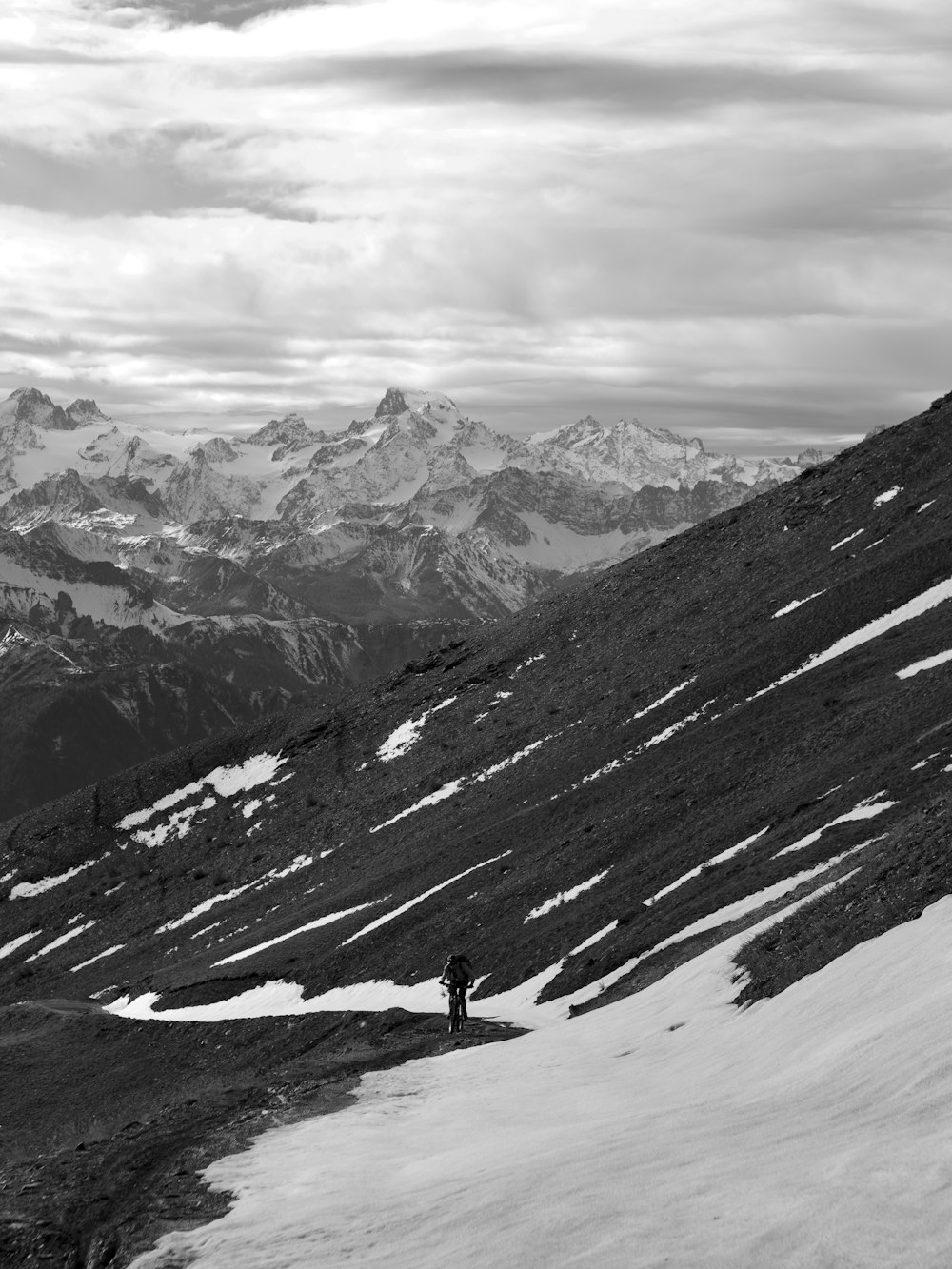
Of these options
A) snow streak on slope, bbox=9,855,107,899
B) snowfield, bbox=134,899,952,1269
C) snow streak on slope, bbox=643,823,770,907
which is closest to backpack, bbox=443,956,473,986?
snowfield, bbox=134,899,952,1269

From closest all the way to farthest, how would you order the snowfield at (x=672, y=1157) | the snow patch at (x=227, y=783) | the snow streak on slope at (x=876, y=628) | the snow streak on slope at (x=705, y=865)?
the snowfield at (x=672, y=1157) → the snow streak on slope at (x=705, y=865) → the snow streak on slope at (x=876, y=628) → the snow patch at (x=227, y=783)

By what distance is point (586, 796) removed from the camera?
6556 centimetres

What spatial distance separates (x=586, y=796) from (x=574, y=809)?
1318mm

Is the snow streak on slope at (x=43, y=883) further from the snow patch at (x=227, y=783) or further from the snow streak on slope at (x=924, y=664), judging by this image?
the snow streak on slope at (x=924, y=664)

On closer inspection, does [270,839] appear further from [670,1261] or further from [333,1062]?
[670,1261]

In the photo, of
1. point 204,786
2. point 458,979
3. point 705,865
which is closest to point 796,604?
point 705,865

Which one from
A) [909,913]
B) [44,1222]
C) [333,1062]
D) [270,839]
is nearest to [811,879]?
[909,913]

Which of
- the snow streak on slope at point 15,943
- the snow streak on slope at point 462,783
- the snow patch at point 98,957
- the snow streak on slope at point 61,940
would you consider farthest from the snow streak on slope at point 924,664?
the snow streak on slope at point 15,943

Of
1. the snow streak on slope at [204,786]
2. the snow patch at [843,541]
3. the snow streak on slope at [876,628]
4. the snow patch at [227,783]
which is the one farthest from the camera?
the snow patch at [227,783]

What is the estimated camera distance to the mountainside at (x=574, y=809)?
37.1 metres

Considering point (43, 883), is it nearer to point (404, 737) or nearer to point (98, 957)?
point (98, 957)

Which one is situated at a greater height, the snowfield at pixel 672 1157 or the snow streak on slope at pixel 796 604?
the snowfield at pixel 672 1157

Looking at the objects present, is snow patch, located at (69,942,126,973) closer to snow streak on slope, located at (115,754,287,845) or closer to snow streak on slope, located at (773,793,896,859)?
snow streak on slope, located at (115,754,287,845)

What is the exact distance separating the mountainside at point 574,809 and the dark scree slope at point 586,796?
0.25 m
